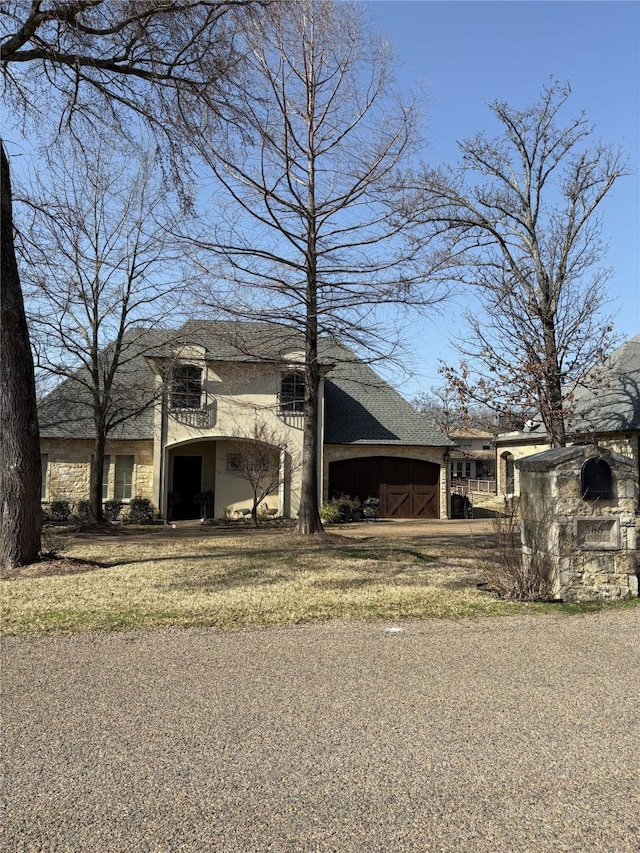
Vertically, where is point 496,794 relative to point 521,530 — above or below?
below

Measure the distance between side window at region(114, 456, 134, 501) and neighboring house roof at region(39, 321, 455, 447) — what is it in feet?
3.04

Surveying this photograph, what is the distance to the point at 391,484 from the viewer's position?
2316 cm

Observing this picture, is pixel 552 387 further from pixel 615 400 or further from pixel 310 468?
pixel 310 468

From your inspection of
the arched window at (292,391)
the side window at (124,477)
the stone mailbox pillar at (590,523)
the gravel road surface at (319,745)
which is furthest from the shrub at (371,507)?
the gravel road surface at (319,745)

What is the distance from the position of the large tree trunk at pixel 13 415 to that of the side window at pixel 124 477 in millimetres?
11843

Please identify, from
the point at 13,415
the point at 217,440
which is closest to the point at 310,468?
the point at 13,415

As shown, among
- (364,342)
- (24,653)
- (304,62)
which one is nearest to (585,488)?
(24,653)

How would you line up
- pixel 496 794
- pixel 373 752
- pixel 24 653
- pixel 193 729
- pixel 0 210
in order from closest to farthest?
pixel 496 794, pixel 373 752, pixel 193 729, pixel 24 653, pixel 0 210

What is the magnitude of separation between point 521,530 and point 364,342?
7225 millimetres

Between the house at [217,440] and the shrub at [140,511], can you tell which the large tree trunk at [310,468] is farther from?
the shrub at [140,511]

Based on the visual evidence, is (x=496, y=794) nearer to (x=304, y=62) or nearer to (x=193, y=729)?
(x=193, y=729)

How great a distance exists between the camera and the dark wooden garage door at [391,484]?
23.0m

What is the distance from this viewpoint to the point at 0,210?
31.1ft

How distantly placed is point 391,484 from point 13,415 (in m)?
15.5
